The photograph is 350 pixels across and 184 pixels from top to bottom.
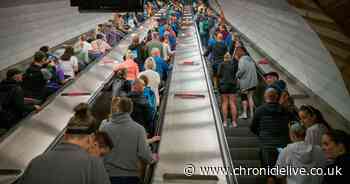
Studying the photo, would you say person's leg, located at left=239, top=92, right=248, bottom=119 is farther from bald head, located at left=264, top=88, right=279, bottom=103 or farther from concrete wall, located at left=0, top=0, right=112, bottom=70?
concrete wall, located at left=0, top=0, right=112, bottom=70

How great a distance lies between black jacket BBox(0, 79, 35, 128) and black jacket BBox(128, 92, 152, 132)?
7.03 feet

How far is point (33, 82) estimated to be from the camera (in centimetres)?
733

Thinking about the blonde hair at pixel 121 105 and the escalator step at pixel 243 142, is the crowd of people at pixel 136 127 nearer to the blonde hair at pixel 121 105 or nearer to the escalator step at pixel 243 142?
the blonde hair at pixel 121 105

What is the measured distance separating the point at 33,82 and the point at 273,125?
4.52 m


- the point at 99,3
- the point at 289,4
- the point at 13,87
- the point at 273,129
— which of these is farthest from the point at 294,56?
the point at 13,87

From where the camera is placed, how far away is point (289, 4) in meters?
7.38

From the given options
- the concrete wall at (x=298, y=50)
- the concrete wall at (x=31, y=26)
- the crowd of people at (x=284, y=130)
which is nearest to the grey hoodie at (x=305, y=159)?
the crowd of people at (x=284, y=130)

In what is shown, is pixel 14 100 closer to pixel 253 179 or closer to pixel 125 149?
pixel 125 149

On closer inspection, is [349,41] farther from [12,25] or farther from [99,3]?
[12,25]

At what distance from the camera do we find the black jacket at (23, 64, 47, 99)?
→ 723 cm

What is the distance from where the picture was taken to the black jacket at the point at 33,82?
723 centimetres

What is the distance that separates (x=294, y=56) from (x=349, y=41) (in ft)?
13.9

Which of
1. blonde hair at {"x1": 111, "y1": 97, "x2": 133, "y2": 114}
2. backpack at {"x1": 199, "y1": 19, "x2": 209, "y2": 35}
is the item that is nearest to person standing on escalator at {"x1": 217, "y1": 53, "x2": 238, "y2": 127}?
blonde hair at {"x1": 111, "y1": 97, "x2": 133, "y2": 114}

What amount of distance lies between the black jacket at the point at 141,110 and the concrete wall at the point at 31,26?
4.76 metres
